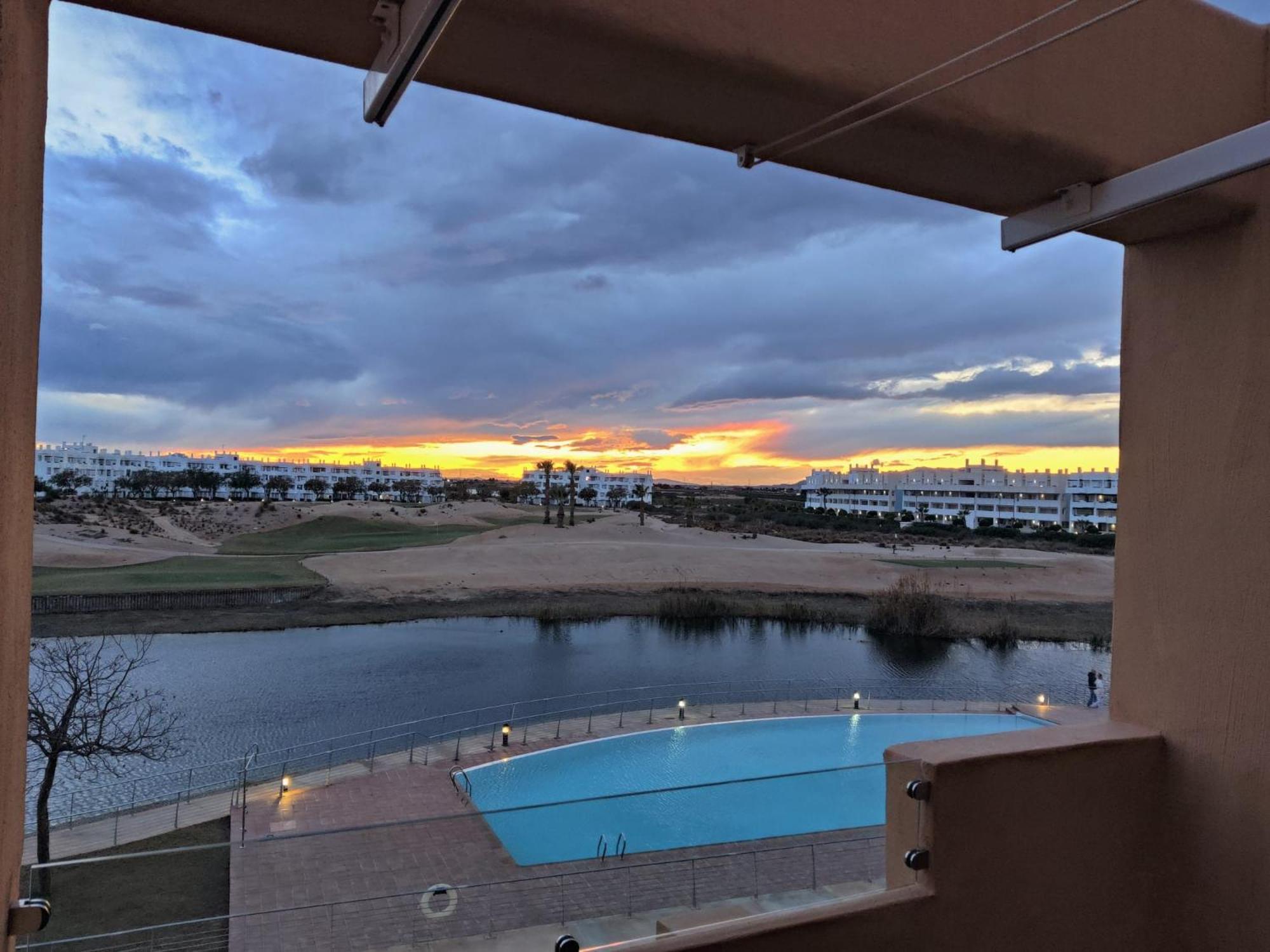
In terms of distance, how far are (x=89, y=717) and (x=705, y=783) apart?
26.0 ft

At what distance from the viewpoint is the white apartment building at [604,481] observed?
84.5 metres

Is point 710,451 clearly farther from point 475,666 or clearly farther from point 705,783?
point 705,783

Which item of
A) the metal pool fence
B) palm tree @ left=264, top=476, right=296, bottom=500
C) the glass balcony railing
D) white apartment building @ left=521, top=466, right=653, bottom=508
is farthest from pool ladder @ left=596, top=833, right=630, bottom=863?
white apartment building @ left=521, top=466, right=653, bottom=508

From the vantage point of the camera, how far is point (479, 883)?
200 cm

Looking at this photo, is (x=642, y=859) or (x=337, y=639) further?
(x=337, y=639)

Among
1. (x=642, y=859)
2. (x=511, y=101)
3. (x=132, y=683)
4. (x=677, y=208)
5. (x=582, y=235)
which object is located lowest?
(x=132, y=683)

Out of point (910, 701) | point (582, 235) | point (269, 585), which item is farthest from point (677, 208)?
point (269, 585)

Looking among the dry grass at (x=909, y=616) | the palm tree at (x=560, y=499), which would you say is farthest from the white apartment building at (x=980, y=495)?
the dry grass at (x=909, y=616)

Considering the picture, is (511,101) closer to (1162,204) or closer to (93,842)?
(1162,204)

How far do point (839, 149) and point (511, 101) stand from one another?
808 millimetres

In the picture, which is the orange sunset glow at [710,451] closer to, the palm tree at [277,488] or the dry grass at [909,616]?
the dry grass at [909,616]

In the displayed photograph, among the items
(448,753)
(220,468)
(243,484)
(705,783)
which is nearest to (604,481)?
(243,484)

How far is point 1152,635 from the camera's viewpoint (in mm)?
2574

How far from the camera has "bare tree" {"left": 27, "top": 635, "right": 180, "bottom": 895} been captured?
24.0ft
